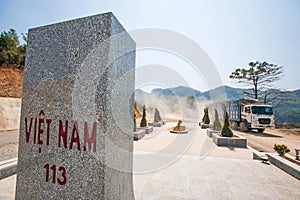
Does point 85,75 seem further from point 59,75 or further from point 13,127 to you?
point 13,127

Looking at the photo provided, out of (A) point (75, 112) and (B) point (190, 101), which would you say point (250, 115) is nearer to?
(A) point (75, 112)

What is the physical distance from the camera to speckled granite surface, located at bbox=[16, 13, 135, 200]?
155 cm

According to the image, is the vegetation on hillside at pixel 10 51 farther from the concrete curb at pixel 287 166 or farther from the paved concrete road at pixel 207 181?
the concrete curb at pixel 287 166

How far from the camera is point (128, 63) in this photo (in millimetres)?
2029

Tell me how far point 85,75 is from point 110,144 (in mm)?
715

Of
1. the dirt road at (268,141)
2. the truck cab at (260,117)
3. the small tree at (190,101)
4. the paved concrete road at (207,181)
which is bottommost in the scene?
the dirt road at (268,141)

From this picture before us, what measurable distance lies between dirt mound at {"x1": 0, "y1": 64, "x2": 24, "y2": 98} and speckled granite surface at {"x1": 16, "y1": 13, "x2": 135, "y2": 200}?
16026 mm

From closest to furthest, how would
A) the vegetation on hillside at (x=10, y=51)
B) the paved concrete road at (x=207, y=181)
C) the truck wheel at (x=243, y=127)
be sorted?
the paved concrete road at (x=207, y=181) < the truck wheel at (x=243, y=127) < the vegetation on hillside at (x=10, y=51)

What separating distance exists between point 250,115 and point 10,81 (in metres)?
21.0

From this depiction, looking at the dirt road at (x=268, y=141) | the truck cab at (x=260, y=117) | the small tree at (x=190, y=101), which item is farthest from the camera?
the small tree at (x=190, y=101)

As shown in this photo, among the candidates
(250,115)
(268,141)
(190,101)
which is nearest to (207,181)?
(268,141)

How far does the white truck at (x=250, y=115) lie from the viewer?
1252cm

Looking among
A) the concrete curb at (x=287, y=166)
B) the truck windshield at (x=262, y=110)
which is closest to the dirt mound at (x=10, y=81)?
the concrete curb at (x=287, y=166)

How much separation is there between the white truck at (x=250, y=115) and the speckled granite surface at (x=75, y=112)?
13.6 meters
